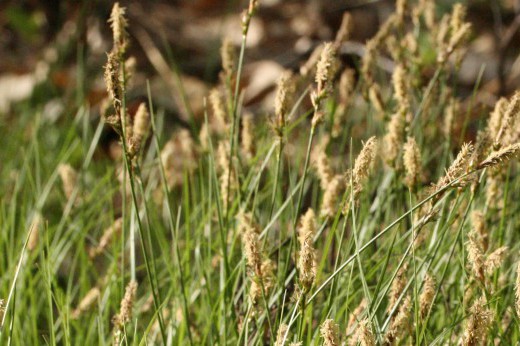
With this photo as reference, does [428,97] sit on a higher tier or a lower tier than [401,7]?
lower

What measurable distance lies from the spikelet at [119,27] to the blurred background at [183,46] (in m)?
0.96

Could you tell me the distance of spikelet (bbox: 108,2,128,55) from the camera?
900 millimetres

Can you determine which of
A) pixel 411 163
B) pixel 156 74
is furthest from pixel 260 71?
pixel 411 163

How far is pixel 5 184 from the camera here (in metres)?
1.80

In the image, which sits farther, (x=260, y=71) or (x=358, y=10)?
(x=358, y=10)

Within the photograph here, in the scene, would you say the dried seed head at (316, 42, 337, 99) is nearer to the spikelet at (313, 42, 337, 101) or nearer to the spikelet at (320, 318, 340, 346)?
the spikelet at (313, 42, 337, 101)

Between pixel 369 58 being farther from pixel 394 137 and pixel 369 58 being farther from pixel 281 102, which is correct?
pixel 281 102

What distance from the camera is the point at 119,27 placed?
36.1 inches

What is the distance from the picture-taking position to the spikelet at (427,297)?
32.5 inches

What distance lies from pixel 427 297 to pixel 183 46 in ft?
8.83

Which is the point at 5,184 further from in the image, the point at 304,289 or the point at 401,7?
the point at 304,289

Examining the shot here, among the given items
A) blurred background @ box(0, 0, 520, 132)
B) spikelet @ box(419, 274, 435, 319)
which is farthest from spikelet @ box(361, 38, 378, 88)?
blurred background @ box(0, 0, 520, 132)

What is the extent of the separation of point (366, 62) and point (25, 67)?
80.8 inches

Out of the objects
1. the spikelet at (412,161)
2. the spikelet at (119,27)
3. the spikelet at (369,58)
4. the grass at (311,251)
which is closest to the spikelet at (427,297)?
the grass at (311,251)
